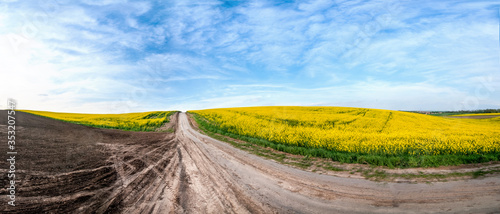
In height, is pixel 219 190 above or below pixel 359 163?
below

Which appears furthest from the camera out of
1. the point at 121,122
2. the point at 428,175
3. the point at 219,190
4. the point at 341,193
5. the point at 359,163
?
the point at 121,122

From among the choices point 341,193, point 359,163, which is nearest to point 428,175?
point 359,163

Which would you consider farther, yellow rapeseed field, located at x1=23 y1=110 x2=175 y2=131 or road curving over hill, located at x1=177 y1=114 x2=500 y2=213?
yellow rapeseed field, located at x1=23 y1=110 x2=175 y2=131

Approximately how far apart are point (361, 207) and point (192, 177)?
5265 mm

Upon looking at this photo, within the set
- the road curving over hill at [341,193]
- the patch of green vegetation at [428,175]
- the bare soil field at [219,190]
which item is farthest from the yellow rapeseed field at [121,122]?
the patch of green vegetation at [428,175]

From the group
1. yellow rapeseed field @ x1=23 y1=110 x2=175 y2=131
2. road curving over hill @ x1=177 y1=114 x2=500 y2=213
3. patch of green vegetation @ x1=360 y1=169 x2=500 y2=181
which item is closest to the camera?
road curving over hill @ x1=177 y1=114 x2=500 y2=213

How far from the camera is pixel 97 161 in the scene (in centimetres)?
914

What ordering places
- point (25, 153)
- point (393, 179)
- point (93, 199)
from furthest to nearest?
point (25, 153)
point (393, 179)
point (93, 199)

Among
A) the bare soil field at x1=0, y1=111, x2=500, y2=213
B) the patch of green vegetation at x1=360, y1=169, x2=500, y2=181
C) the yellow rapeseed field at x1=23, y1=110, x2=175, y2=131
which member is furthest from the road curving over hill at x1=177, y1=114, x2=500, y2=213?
the yellow rapeseed field at x1=23, y1=110, x2=175, y2=131

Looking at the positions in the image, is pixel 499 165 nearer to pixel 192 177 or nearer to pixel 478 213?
pixel 478 213

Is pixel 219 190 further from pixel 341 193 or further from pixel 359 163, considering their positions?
pixel 359 163

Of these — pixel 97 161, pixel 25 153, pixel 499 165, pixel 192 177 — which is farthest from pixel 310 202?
pixel 25 153

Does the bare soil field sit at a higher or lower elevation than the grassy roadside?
lower

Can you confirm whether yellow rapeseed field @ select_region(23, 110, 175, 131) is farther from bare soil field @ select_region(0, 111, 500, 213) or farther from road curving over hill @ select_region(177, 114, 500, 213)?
road curving over hill @ select_region(177, 114, 500, 213)
